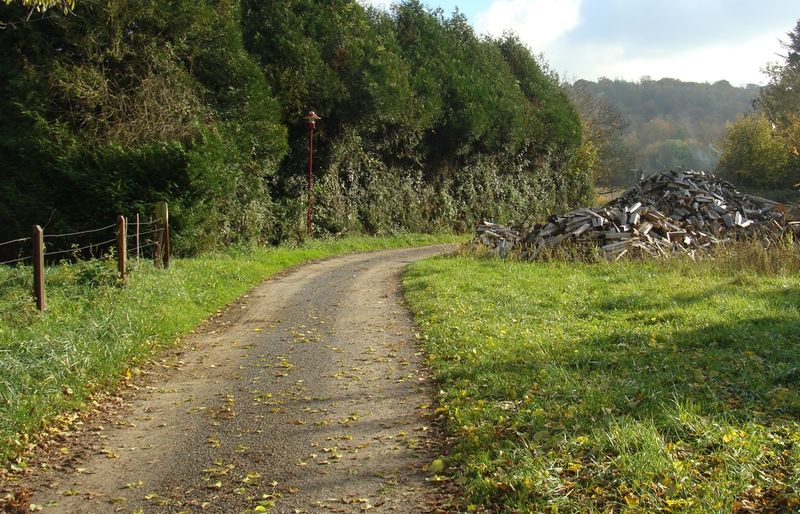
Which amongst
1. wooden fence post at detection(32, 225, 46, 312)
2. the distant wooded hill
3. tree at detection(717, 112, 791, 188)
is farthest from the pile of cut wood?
the distant wooded hill

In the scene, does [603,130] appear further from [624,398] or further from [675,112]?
[624,398]

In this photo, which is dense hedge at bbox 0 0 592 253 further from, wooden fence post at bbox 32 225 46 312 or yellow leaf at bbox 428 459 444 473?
yellow leaf at bbox 428 459 444 473

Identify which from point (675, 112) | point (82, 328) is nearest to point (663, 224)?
point (82, 328)

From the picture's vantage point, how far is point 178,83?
18.0 m

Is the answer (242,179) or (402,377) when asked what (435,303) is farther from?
(242,179)

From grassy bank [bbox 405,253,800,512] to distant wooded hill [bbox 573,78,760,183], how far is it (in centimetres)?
6435

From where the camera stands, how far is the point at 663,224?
18.0 m

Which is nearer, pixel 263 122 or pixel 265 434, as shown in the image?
pixel 265 434

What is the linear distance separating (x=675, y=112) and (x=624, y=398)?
82131 mm

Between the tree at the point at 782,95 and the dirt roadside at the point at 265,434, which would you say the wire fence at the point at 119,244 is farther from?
the tree at the point at 782,95

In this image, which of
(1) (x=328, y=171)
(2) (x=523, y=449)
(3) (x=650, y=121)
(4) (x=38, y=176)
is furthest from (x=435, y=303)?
(3) (x=650, y=121)

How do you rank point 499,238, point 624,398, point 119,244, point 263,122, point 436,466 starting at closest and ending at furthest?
point 436,466 < point 624,398 < point 119,244 < point 499,238 < point 263,122

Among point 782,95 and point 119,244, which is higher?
point 782,95

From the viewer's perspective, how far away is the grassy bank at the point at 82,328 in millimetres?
5891
